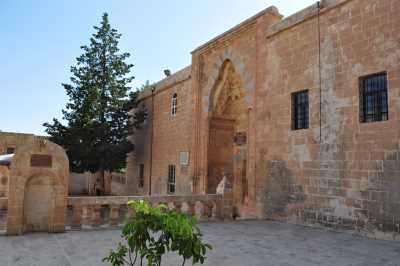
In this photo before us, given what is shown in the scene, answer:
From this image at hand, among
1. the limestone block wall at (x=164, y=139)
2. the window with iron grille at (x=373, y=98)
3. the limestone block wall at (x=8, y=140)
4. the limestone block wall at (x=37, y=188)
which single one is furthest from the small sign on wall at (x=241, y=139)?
the limestone block wall at (x=8, y=140)

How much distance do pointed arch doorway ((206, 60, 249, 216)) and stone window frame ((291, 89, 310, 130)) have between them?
3473 millimetres

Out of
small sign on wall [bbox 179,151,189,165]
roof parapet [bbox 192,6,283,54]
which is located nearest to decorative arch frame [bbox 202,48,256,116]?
roof parapet [bbox 192,6,283,54]

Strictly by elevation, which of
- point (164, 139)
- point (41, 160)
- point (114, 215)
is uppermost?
point (164, 139)

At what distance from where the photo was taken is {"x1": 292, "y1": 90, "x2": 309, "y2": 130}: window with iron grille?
9508mm

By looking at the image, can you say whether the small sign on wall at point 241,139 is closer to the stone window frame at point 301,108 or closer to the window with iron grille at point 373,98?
the stone window frame at point 301,108

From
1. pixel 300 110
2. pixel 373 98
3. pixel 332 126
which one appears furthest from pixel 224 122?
pixel 373 98

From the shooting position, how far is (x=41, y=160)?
23.5 ft

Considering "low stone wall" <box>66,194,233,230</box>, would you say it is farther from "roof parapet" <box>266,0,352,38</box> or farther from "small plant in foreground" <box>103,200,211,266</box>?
"roof parapet" <box>266,0,352,38</box>

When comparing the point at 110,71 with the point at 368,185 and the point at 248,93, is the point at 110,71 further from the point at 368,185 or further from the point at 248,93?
the point at 368,185

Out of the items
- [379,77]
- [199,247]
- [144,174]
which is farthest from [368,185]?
[144,174]

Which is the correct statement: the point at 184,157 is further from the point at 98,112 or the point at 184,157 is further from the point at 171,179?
the point at 98,112

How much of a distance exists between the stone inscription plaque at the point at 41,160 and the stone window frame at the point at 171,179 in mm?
9306

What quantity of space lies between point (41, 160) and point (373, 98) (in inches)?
292

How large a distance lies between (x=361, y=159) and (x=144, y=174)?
1351 cm
